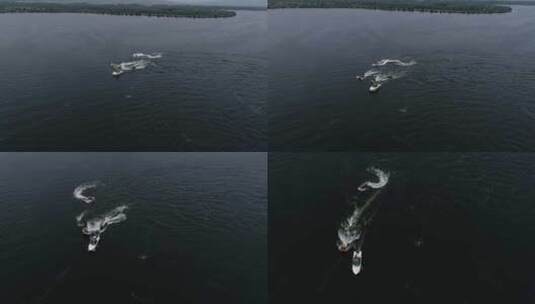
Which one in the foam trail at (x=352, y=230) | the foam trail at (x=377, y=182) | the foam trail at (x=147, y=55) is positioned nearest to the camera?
the foam trail at (x=352, y=230)

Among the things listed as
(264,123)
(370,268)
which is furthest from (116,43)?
(370,268)

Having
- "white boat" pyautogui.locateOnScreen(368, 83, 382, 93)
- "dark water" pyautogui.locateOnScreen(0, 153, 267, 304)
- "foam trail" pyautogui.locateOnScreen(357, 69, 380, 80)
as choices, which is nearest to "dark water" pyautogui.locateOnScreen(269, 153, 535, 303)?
"dark water" pyautogui.locateOnScreen(0, 153, 267, 304)

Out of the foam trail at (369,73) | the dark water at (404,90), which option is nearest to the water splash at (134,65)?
the dark water at (404,90)

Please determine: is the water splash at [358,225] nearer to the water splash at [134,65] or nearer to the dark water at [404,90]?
the dark water at [404,90]

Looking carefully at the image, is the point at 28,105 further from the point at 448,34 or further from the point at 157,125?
the point at 448,34

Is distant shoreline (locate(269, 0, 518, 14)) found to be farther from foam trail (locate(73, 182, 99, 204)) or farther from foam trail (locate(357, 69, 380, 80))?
foam trail (locate(73, 182, 99, 204))

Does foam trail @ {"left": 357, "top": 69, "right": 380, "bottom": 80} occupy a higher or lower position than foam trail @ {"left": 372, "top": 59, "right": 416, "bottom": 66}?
lower
